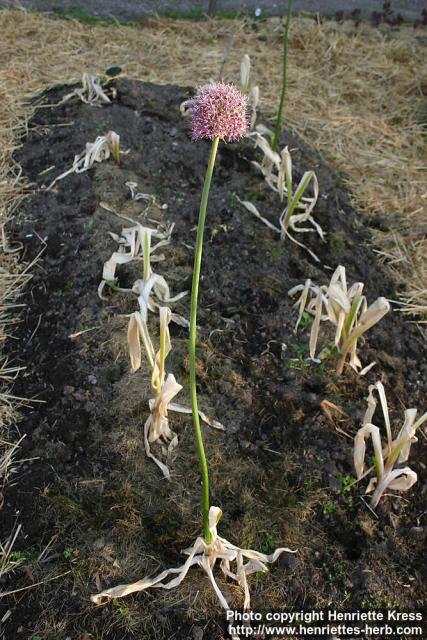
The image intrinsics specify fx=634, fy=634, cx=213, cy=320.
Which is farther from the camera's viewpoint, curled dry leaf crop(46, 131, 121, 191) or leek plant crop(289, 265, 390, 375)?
curled dry leaf crop(46, 131, 121, 191)

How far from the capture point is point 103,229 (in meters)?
2.67

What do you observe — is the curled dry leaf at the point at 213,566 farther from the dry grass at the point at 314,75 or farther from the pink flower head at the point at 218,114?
the dry grass at the point at 314,75

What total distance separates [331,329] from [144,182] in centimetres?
118

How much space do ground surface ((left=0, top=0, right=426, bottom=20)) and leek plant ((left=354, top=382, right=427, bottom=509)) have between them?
12.6 ft

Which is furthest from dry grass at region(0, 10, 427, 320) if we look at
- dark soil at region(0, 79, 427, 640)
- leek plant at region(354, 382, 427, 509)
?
leek plant at region(354, 382, 427, 509)

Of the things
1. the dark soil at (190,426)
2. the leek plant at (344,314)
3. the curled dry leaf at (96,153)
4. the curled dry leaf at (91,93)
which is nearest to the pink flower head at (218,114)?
the leek plant at (344,314)

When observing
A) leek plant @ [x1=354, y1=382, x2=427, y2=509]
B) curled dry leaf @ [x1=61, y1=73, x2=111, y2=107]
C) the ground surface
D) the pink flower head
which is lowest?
leek plant @ [x1=354, y1=382, x2=427, y2=509]

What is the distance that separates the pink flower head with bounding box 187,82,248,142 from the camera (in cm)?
138

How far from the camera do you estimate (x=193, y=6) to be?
4.75 meters

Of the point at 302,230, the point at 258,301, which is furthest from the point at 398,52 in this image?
the point at 258,301

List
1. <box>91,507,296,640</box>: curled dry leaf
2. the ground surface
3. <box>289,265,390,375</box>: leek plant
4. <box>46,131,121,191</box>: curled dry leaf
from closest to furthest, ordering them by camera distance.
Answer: <box>91,507,296,640</box>: curled dry leaf → <box>289,265,390,375</box>: leek plant → <box>46,131,121,191</box>: curled dry leaf → the ground surface

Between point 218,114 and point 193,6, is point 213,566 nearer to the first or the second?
point 218,114

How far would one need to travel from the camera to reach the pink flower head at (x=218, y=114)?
138cm

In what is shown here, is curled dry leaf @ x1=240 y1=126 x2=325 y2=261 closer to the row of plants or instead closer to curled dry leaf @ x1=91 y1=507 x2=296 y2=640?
the row of plants
